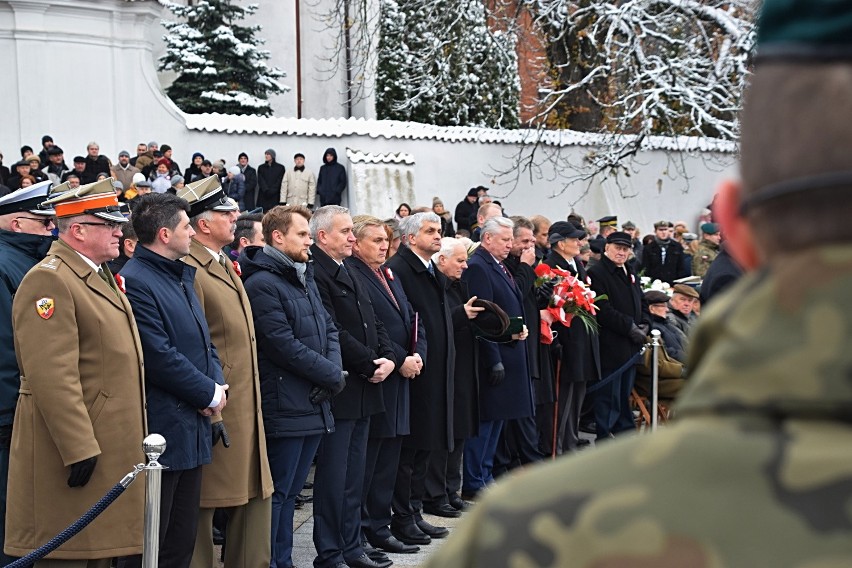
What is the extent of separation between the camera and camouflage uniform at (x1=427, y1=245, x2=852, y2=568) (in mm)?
1099

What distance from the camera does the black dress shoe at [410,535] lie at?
7.73m

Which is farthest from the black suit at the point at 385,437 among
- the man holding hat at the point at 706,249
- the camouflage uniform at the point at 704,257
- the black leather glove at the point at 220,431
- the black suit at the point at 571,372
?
the camouflage uniform at the point at 704,257

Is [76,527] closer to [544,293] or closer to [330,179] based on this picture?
[544,293]

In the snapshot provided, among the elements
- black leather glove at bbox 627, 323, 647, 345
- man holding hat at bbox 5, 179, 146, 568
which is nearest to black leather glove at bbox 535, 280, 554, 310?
black leather glove at bbox 627, 323, 647, 345

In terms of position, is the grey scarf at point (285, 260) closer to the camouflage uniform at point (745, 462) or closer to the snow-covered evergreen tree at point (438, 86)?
the camouflage uniform at point (745, 462)

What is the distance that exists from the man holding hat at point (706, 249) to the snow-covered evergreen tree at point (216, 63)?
13.2m

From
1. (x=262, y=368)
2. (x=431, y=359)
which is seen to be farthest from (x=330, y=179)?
(x=262, y=368)

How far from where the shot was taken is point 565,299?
10078 millimetres

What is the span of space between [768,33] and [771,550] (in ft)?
1.60

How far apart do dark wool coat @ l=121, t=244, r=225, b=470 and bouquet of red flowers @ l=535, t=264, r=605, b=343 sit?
450 centimetres

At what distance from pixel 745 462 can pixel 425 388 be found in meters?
6.87

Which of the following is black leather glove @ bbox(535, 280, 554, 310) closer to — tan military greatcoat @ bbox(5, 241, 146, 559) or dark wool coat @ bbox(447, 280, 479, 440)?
dark wool coat @ bbox(447, 280, 479, 440)

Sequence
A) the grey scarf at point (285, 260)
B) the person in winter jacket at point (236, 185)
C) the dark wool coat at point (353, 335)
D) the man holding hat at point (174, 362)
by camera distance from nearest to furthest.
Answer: the man holding hat at point (174, 362) < the grey scarf at point (285, 260) < the dark wool coat at point (353, 335) < the person in winter jacket at point (236, 185)

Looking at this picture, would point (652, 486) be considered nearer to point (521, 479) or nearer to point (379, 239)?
point (521, 479)
